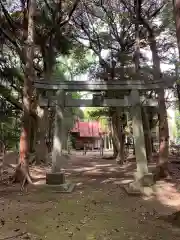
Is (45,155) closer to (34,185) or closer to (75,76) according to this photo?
(34,185)

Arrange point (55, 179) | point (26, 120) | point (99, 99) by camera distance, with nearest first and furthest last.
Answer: point (55, 179) < point (26, 120) < point (99, 99)

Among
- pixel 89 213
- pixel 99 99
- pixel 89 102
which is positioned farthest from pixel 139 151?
pixel 89 213

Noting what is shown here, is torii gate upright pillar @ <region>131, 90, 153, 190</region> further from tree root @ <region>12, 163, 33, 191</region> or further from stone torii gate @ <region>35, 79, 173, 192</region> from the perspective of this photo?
tree root @ <region>12, 163, 33, 191</region>

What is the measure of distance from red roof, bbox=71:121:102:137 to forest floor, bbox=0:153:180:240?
25.3 meters

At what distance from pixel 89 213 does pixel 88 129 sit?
30143 mm

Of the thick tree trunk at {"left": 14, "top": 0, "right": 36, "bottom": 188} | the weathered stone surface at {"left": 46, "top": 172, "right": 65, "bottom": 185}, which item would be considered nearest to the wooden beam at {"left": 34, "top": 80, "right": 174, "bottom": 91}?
the thick tree trunk at {"left": 14, "top": 0, "right": 36, "bottom": 188}

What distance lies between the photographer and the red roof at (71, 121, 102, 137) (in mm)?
35812

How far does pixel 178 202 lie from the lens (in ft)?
26.2

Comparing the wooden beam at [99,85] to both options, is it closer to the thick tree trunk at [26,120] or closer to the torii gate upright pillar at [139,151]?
the torii gate upright pillar at [139,151]

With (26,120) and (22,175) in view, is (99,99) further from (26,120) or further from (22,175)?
(22,175)

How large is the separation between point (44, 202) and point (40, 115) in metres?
9.00

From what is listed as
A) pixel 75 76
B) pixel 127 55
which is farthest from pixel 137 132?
pixel 75 76

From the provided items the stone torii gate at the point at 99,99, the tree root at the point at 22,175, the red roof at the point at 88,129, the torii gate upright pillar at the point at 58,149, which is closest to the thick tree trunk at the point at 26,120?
the tree root at the point at 22,175

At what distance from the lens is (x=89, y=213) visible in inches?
266
